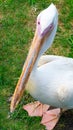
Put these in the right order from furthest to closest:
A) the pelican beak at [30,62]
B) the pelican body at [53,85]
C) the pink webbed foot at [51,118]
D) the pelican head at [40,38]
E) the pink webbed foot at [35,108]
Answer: the pink webbed foot at [35,108] < the pink webbed foot at [51,118] < the pelican body at [53,85] < the pelican beak at [30,62] < the pelican head at [40,38]

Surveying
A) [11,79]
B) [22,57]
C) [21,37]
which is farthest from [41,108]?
[21,37]

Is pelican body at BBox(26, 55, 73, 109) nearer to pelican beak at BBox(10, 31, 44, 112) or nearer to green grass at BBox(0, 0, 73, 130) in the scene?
pelican beak at BBox(10, 31, 44, 112)

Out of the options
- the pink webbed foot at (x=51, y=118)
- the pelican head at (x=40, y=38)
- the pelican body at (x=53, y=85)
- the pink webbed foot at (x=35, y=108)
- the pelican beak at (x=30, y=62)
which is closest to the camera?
the pelican head at (x=40, y=38)

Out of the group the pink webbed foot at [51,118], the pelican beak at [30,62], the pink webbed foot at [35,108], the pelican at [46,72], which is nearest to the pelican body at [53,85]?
the pelican at [46,72]

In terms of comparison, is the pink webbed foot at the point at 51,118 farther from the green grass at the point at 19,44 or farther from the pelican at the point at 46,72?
the pelican at the point at 46,72

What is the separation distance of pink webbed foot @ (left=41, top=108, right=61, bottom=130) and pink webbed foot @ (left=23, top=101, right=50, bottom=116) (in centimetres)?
6

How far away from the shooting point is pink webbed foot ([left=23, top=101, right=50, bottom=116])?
488 centimetres

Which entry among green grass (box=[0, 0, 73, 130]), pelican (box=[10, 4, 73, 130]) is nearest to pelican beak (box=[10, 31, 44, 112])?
pelican (box=[10, 4, 73, 130])

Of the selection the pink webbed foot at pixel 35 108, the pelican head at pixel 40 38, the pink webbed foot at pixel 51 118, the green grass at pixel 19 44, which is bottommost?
the pink webbed foot at pixel 51 118

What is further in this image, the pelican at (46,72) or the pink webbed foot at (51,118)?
the pink webbed foot at (51,118)

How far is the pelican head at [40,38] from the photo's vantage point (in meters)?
3.89

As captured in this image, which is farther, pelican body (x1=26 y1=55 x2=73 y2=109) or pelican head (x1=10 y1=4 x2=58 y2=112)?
pelican body (x1=26 y1=55 x2=73 y2=109)

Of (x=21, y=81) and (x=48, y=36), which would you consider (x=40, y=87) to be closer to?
(x=21, y=81)

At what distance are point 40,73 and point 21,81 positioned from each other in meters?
0.26
